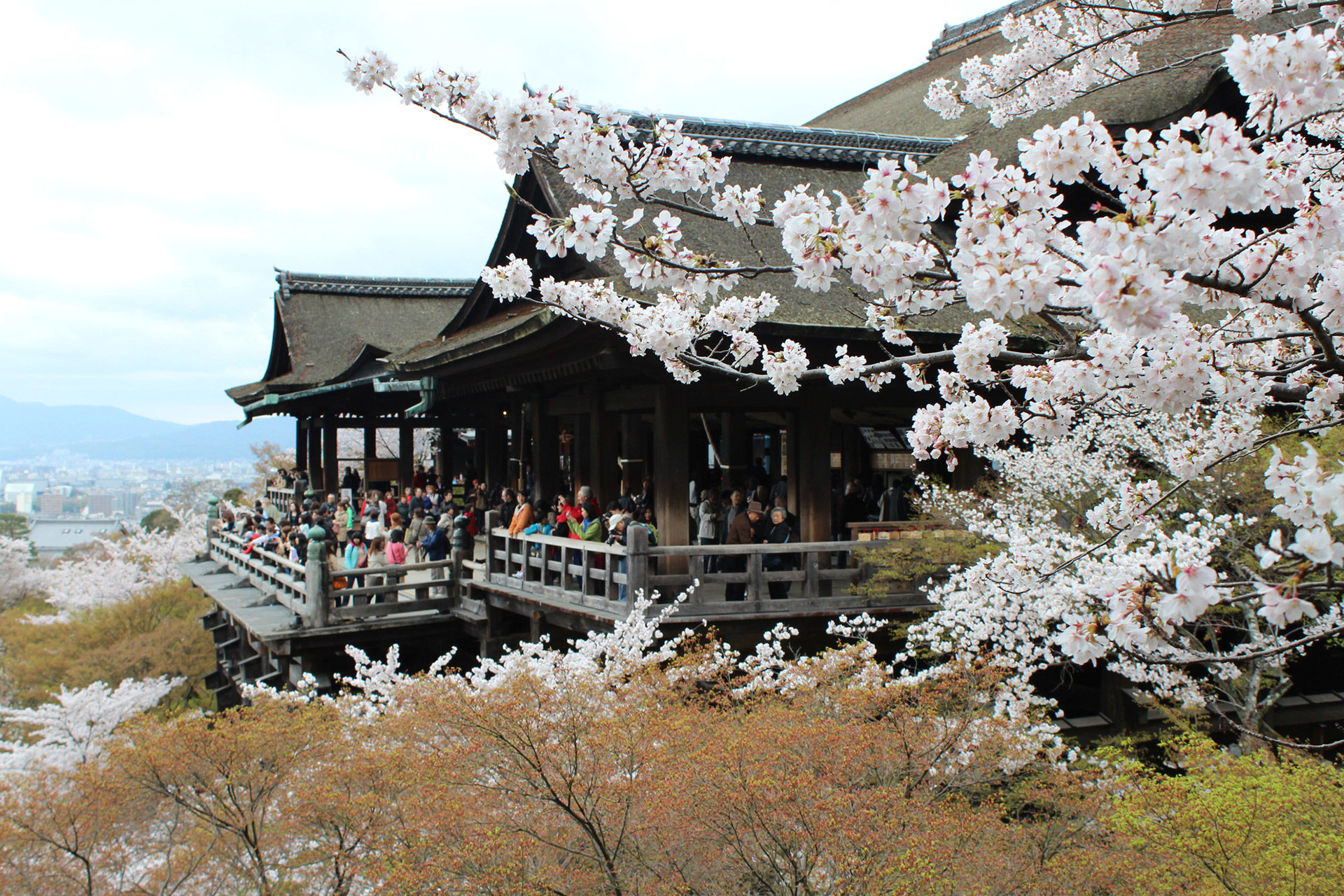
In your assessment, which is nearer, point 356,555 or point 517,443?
point 356,555

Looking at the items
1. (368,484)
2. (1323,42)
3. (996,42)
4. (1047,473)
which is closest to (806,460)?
(1047,473)

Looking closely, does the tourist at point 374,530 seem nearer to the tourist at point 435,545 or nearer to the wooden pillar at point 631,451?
the tourist at point 435,545

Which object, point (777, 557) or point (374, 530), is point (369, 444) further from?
point (777, 557)

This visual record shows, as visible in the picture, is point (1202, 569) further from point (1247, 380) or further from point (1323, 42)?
point (1323, 42)

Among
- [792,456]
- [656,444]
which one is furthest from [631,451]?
[656,444]

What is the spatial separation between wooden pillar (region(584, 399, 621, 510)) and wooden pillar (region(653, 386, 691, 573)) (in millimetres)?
1531

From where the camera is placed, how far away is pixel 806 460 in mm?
10422

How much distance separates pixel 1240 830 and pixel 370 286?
24.7 m

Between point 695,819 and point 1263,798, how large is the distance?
10.6 ft

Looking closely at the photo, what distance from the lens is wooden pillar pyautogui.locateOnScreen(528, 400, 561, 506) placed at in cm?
1329

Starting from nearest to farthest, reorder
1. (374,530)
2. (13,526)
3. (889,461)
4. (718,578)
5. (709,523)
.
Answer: (718,578)
(709,523)
(374,530)
(889,461)
(13,526)

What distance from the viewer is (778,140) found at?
1257cm

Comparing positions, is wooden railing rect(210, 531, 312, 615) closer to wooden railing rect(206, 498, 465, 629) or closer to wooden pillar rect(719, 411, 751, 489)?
wooden railing rect(206, 498, 465, 629)

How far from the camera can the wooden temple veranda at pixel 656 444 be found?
354 inches
